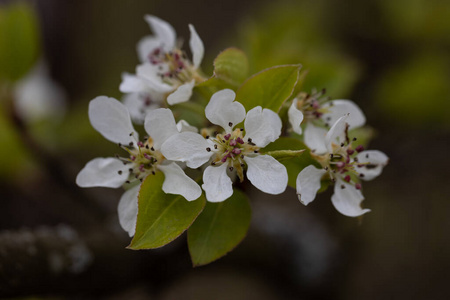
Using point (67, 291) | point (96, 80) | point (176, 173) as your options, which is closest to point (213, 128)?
point (176, 173)

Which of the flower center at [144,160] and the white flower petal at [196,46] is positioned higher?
the white flower petal at [196,46]

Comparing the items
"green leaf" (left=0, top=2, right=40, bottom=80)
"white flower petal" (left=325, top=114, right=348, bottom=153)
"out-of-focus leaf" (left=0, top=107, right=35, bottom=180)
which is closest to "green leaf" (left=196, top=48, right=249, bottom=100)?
"white flower petal" (left=325, top=114, right=348, bottom=153)

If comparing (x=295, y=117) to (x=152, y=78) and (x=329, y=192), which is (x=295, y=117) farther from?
(x=329, y=192)

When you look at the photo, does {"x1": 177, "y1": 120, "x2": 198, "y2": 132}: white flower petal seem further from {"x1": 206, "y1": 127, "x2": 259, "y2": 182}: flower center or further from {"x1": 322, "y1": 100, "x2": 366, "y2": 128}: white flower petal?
{"x1": 322, "y1": 100, "x2": 366, "y2": 128}: white flower petal

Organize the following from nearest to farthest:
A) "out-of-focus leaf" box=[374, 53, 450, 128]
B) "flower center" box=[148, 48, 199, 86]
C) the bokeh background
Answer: "flower center" box=[148, 48, 199, 86], the bokeh background, "out-of-focus leaf" box=[374, 53, 450, 128]

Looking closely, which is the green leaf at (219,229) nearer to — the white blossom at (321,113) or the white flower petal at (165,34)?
the white blossom at (321,113)

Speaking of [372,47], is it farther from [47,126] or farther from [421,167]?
[47,126]

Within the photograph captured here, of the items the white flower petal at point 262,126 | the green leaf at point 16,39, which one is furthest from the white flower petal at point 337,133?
the green leaf at point 16,39
